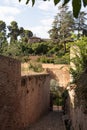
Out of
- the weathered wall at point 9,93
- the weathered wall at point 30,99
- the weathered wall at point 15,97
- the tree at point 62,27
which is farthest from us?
the tree at point 62,27

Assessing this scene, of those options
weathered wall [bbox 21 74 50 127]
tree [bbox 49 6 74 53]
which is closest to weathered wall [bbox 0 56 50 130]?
weathered wall [bbox 21 74 50 127]

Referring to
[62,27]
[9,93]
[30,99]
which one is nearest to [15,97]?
[9,93]

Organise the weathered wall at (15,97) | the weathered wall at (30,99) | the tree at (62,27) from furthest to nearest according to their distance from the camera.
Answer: the tree at (62,27), the weathered wall at (30,99), the weathered wall at (15,97)

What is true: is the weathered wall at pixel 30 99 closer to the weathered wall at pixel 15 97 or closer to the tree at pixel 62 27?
the weathered wall at pixel 15 97

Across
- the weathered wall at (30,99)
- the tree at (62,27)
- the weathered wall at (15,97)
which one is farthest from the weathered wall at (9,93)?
the tree at (62,27)

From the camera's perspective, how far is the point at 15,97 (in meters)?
13.7

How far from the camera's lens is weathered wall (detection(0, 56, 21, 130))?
38.0 ft

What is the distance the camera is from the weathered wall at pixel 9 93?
11586mm

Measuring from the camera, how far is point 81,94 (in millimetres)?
9352

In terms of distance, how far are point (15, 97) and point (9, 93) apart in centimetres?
122

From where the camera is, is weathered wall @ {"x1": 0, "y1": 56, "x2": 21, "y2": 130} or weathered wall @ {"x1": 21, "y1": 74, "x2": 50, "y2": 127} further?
weathered wall @ {"x1": 21, "y1": 74, "x2": 50, "y2": 127}

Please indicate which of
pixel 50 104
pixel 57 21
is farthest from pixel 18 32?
pixel 50 104

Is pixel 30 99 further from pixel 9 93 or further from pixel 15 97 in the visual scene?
pixel 9 93

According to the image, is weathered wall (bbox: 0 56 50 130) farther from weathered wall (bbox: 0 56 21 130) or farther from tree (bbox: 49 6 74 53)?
tree (bbox: 49 6 74 53)
